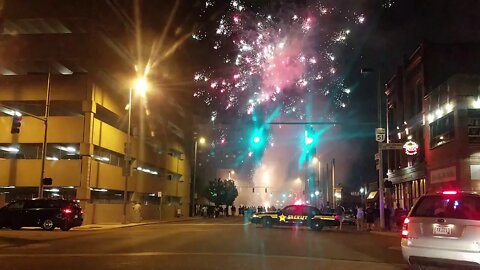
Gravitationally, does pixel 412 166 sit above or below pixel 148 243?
above

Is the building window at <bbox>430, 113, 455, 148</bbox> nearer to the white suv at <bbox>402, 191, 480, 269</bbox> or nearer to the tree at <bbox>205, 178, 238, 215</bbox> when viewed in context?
the white suv at <bbox>402, 191, 480, 269</bbox>

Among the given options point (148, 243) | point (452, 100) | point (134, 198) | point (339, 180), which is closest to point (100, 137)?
point (134, 198)

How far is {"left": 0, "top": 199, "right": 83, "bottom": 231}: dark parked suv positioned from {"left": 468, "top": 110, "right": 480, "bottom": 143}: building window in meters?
22.3

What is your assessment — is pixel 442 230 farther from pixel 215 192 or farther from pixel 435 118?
pixel 215 192

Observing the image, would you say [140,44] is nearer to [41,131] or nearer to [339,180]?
[41,131]

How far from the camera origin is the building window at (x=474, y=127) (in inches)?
1125

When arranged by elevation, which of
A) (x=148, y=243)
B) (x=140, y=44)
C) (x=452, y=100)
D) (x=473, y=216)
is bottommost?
(x=148, y=243)

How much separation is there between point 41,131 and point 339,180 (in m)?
51.8

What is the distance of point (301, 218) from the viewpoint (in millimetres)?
31172

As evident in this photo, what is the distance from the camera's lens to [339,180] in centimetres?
7900

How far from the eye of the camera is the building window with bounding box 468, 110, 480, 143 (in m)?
28.6

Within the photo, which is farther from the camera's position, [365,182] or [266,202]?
[266,202]

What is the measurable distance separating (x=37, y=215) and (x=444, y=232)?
77.2 feet

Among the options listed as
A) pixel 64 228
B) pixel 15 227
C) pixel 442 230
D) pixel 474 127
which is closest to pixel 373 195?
pixel 474 127
